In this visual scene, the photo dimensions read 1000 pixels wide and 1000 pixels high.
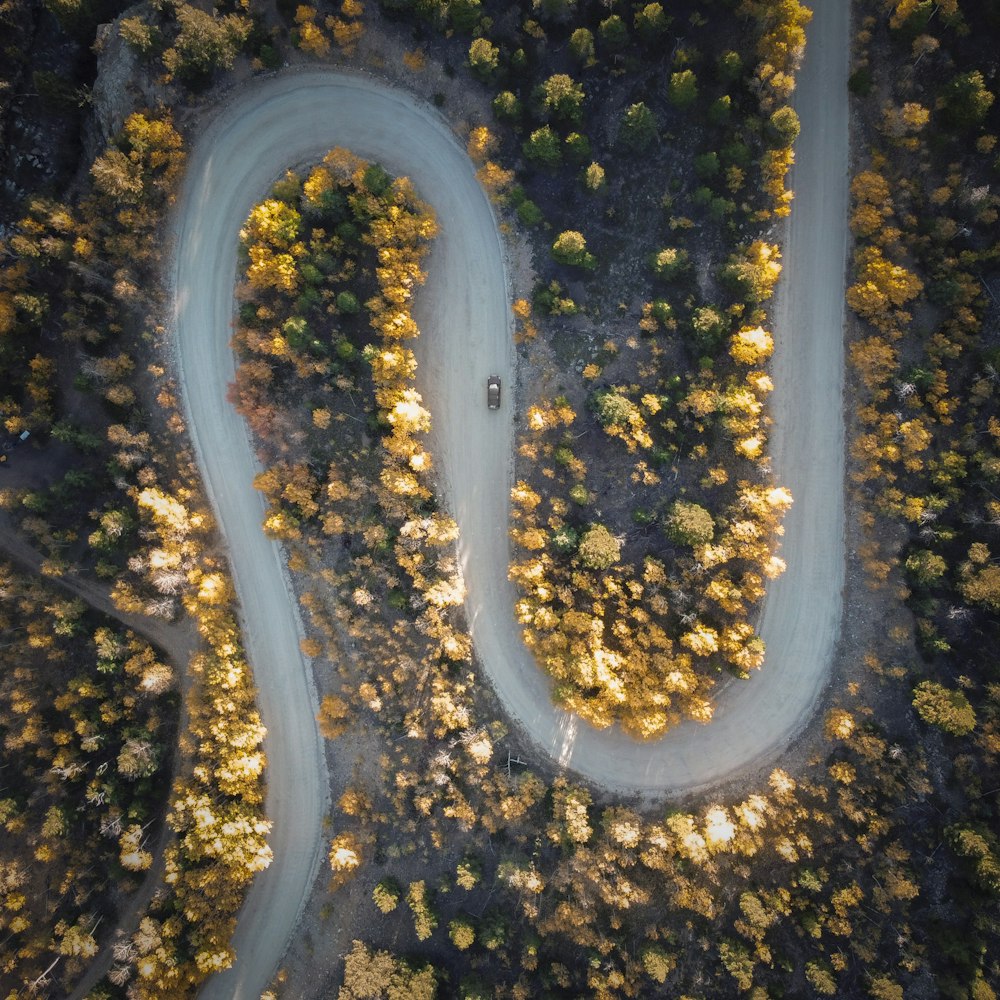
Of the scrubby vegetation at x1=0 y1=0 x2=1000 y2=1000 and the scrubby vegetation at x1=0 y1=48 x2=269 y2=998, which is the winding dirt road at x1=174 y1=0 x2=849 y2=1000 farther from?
the scrubby vegetation at x1=0 y1=48 x2=269 y2=998

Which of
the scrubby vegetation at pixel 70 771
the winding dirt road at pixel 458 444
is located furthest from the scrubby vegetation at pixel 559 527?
the winding dirt road at pixel 458 444

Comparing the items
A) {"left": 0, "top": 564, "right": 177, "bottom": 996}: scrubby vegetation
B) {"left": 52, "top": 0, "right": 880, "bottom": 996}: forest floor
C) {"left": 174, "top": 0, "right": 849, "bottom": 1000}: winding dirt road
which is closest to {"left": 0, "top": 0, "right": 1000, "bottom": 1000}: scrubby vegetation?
{"left": 0, "top": 564, "right": 177, "bottom": 996}: scrubby vegetation

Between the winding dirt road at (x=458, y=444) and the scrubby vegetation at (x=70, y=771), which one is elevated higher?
the winding dirt road at (x=458, y=444)

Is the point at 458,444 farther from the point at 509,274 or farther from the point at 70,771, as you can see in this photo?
the point at 70,771

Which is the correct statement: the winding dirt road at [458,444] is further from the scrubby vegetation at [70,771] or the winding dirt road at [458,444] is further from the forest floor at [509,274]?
the scrubby vegetation at [70,771]

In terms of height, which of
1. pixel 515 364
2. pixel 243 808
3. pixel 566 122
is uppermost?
pixel 566 122

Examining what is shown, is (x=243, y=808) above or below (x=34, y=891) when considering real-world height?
above

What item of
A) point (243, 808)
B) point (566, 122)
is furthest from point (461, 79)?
point (243, 808)

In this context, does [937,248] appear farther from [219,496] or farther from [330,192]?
[219,496]

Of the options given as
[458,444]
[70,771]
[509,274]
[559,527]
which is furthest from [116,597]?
[509,274]
